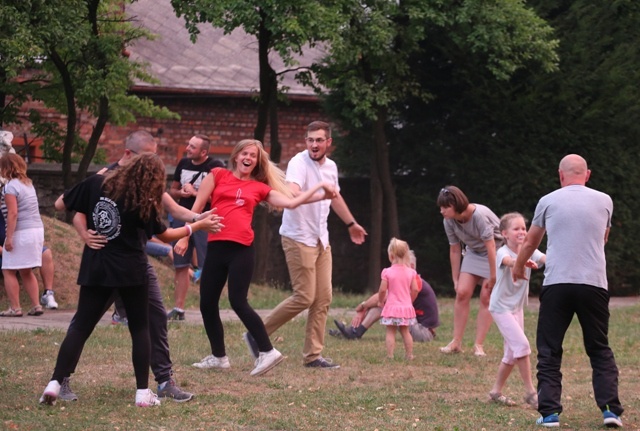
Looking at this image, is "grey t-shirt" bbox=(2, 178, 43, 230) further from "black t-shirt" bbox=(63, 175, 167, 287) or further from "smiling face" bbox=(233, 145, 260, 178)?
"black t-shirt" bbox=(63, 175, 167, 287)

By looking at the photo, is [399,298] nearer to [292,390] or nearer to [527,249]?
[292,390]

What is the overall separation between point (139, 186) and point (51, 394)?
1526 mm

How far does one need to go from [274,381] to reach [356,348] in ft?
9.06

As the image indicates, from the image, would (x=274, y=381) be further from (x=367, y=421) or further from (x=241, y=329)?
(x=241, y=329)

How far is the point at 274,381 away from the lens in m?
9.06

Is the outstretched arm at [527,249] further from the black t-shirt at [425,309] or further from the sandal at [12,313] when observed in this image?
the sandal at [12,313]

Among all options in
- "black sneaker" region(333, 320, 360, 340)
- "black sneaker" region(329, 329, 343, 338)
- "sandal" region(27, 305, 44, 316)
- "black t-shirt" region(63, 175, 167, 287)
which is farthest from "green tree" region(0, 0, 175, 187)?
"black t-shirt" region(63, 175, 167, 287)

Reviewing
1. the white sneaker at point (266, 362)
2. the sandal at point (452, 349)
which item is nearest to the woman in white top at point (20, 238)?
the white sneaker at point (266, 362)

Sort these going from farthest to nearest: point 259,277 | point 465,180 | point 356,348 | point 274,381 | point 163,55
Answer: point 163,55 < point 465,180 < point 259,277 < point 356,348 < point 274,381

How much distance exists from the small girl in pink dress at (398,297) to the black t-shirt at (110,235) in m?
4.09

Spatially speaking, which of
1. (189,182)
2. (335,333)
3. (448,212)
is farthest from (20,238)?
(448,212)

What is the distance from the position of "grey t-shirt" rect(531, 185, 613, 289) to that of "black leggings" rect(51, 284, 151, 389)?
2769mm

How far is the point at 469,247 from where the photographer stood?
1126cm

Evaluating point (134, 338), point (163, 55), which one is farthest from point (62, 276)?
point (163, 55)
